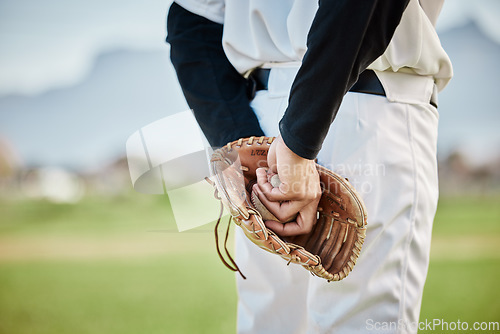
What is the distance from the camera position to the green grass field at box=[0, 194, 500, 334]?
324 centimetres

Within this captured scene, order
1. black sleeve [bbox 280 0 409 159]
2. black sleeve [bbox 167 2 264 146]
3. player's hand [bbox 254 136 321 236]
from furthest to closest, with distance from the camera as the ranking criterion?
black sleeve [bbox 167 2 264 146], player's hand [bbox 254 136 321 236], black sleeve [bbox 280 0 409 159]

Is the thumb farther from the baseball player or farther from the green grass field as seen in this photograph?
the green grass field

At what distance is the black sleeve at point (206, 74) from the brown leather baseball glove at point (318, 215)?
11 cm

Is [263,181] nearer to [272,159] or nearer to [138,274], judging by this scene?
[272,159]

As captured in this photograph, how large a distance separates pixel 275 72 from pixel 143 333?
103 inches

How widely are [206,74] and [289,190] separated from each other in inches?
16.8

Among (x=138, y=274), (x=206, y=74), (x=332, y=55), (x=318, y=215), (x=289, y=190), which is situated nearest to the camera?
(x=332, y=55)

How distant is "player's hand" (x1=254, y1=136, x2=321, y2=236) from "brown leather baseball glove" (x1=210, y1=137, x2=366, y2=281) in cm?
3

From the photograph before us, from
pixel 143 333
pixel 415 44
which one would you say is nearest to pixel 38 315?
pixel 143 333

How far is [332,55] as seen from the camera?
1.88 feet

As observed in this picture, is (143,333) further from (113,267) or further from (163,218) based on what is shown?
(163,218)

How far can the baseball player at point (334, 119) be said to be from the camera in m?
0.59

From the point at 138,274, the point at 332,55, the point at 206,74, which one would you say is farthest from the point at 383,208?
the point at 138,274

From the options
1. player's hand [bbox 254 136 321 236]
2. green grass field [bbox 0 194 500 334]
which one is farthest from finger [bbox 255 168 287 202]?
green grass field [bbox 0 194 500 334]
